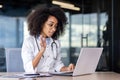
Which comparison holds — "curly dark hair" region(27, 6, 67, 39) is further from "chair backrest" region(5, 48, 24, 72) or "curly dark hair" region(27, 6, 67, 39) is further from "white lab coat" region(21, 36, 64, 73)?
"chair backrest" region(5, 48, 24, 72)

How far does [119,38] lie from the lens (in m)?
6.65

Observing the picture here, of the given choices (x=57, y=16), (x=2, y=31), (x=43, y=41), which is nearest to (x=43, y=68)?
(x=43, y=41)

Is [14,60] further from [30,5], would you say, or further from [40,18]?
[30,5]

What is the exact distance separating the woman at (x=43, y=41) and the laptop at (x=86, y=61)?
0.21m

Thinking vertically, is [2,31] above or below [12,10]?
below

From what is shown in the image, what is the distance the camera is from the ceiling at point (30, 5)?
6.61 meters

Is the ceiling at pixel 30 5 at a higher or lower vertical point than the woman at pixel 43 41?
higher

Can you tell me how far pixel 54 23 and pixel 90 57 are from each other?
468 millimetres

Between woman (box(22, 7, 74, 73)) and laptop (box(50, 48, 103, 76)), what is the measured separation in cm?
21

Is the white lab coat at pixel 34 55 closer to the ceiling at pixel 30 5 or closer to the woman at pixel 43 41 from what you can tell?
the woman at pixel 43 41

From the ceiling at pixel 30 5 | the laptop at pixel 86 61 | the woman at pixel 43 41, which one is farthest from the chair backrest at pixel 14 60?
the ceiling at pixel 30 5

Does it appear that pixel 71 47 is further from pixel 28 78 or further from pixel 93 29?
pixel 28 78

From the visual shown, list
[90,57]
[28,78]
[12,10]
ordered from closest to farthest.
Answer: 1. [28,78]
2. [90,57]
3. [12,10]

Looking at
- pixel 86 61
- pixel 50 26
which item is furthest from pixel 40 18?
pixel 86 61
